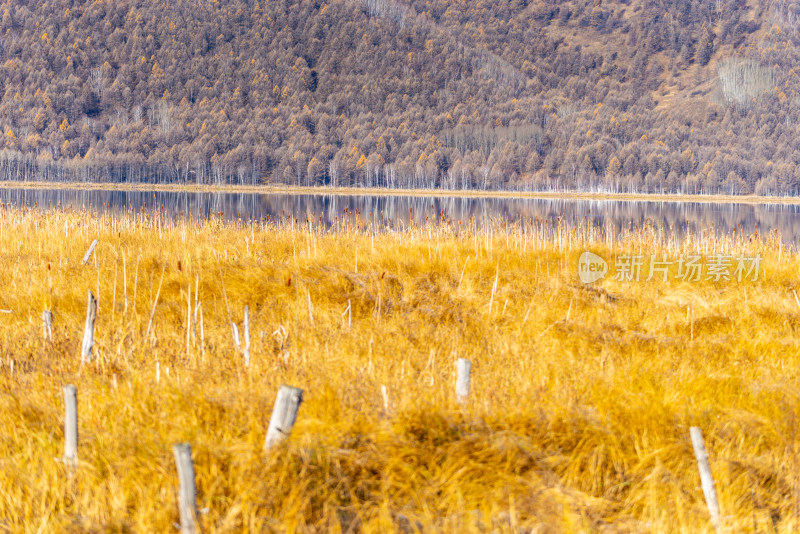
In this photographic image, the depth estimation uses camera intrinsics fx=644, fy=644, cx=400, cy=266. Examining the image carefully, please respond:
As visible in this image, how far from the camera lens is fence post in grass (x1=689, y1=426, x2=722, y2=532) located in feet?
10.2

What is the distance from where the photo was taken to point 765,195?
404ft

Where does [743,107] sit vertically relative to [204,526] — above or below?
above

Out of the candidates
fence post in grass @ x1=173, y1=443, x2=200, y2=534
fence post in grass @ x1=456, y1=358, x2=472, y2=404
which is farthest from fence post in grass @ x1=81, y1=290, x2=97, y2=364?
fence post in grass @ x1=456, y1=358, x2=472, y2=404

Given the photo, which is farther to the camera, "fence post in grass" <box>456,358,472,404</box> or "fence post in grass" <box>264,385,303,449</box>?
"fence post in grass" <box>456,358,472,404</box>

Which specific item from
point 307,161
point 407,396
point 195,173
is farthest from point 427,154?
point 407,396

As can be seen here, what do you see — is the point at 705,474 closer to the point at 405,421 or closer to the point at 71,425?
the point at 405,421

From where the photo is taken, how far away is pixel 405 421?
3.94m

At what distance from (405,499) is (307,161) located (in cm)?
16226

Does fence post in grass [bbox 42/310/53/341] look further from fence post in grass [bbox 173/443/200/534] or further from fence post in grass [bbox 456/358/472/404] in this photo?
fence post in grass [bbox 456/358/472/404]

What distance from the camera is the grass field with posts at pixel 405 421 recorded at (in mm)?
3303

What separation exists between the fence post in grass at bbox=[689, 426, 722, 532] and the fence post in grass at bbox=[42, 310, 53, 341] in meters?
5.17

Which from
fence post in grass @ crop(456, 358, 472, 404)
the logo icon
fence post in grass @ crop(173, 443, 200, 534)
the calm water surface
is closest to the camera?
fence post in grass @ crop(173, 443, 200, 534)

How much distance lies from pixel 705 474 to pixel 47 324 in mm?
5688

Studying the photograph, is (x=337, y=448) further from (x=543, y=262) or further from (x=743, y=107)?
(x=743, y=107)
